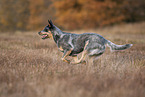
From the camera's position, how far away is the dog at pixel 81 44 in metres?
4.16

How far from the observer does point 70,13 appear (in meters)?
24.8

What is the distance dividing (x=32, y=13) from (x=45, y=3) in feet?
10.1

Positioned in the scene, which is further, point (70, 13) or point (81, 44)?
point (70, 13)

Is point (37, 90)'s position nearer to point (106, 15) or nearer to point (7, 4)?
point (106, 15)

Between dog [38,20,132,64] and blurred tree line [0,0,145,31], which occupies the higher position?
blurred tree line [0,0,145,31]

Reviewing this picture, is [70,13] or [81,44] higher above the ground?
[70,13]

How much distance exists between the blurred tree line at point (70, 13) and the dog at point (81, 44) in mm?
18295

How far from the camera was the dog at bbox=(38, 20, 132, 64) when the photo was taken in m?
4.16

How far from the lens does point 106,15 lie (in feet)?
75.3

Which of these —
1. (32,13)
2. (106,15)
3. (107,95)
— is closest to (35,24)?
(32,13)

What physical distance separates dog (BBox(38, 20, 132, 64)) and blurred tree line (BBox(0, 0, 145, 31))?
60.0 ft

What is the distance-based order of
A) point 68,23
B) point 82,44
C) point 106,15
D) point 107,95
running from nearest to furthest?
point 107,95
point 82,44
point 106,15
point 68,23

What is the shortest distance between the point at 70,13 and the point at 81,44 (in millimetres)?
21171

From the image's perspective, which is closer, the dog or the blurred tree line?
the dog
